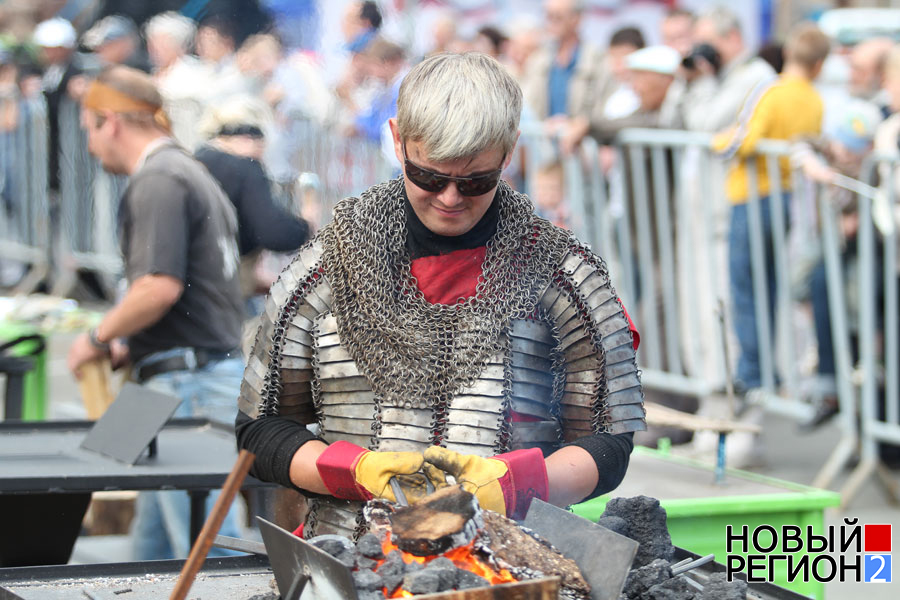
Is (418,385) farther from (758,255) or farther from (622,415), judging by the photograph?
(758,255)

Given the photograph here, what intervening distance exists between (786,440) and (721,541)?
13.7ft

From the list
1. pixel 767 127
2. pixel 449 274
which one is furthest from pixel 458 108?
pixel 767 127

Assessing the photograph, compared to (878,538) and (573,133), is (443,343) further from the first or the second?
(573,133)

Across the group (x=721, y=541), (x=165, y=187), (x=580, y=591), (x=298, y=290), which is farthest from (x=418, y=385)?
(x=165, y=187)

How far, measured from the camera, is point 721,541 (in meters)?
3.99

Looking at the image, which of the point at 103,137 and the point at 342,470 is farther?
the point at 103,137

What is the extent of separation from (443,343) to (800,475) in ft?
15.6

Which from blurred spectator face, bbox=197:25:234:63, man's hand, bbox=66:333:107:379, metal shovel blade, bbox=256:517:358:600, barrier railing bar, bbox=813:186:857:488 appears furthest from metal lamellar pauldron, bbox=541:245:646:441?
blurred spectator face, bbox=197:25:234:63

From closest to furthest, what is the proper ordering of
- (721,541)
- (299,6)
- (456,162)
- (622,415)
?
(456,162), (622,415), (721,541), (299,6)

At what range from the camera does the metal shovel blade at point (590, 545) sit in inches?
94.6

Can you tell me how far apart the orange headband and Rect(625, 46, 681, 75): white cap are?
378cm

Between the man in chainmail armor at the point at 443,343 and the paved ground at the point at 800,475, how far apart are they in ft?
9.70

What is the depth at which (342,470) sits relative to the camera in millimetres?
2652

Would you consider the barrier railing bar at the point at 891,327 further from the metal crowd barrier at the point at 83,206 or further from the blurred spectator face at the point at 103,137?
the metal crowd barrier at the point at 83,206
